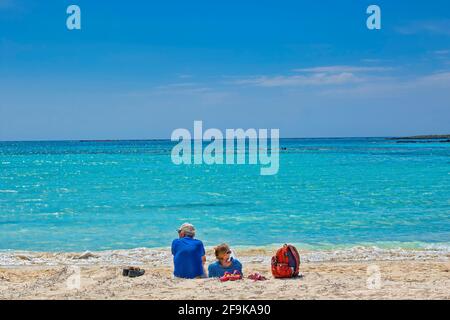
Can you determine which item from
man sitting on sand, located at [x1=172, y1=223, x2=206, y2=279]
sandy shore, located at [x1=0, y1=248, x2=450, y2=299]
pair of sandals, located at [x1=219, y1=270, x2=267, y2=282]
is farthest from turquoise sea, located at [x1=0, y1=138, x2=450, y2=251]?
pair of sandals, located at [x1=219, y1=270, x2=267, y2=282]

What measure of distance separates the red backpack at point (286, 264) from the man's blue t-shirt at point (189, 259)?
1375 mm

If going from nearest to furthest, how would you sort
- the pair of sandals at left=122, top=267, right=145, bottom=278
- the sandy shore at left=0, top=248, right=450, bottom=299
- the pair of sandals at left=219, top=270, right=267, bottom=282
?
the sandy shore at left=0, top=248, right=450, bottom=299 → the pair of sandals at left=219, top=270, right=267, bottom=282 → the pair of sandals at left=122, top=267, right=145, bottom=278

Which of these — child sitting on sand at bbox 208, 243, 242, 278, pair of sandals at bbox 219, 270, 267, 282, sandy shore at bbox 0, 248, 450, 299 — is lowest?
sandy shore at bbox 0, 248, 450, 299

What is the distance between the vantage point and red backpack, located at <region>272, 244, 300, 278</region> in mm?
10242

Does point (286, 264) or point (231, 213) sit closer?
point (286, 264)

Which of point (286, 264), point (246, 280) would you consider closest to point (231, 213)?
point (286, 264)

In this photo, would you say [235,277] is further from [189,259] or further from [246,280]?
[189,259]

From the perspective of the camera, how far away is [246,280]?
9.75m

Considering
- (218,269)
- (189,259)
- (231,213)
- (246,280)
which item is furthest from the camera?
(231,213)

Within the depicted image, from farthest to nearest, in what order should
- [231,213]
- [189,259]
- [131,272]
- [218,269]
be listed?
[231,213] → [131,272] → [189,259] → [218,269]

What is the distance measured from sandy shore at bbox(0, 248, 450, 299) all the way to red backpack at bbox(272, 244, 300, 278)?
0.89 ft

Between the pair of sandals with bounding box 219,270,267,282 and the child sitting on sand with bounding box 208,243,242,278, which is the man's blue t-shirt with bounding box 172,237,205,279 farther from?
the pair of sandals with bounding box 219,270,267,282

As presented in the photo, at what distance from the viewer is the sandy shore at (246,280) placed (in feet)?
28.5

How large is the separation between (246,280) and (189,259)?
3.81 ft
